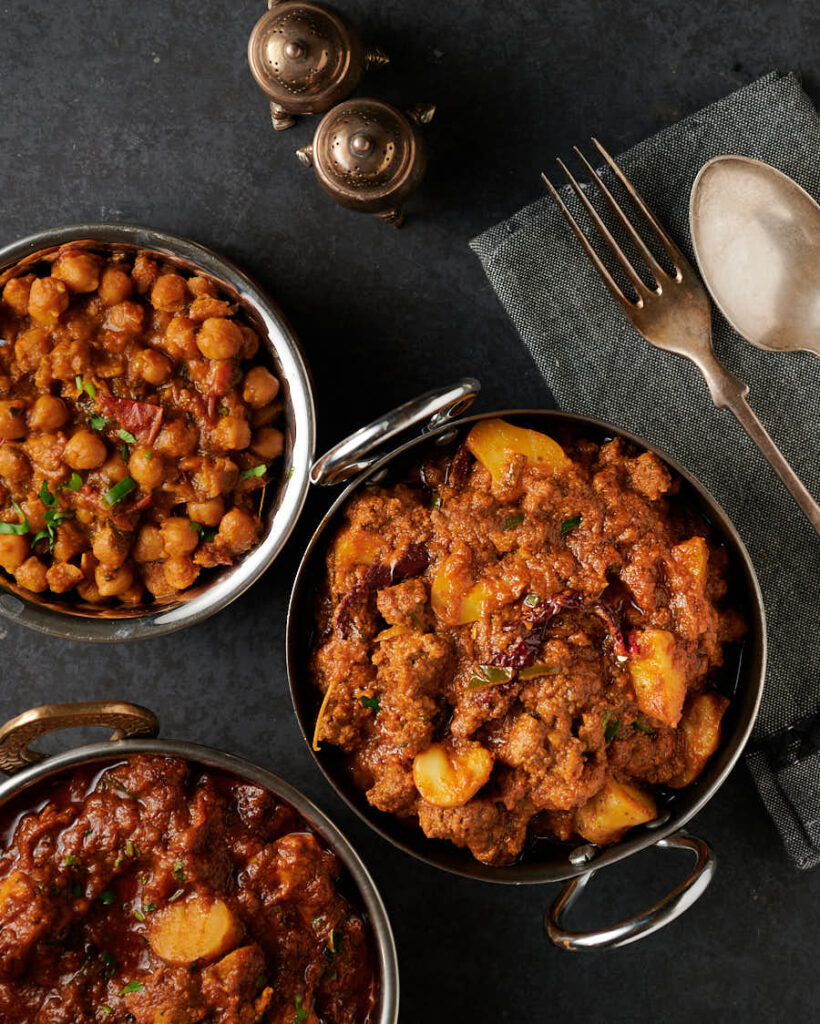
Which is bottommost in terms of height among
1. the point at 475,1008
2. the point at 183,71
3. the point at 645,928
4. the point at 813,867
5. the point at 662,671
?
the point at 813,867

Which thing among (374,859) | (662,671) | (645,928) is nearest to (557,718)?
(662,671)

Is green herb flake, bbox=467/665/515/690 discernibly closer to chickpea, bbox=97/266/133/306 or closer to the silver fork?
the silver fork

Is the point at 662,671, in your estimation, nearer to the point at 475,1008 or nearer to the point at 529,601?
the point at 529,601

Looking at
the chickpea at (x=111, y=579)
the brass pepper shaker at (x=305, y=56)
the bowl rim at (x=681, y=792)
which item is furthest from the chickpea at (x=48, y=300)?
the bowl rim at (x=681, y=792)

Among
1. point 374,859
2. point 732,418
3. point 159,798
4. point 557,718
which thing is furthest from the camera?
point 374,859

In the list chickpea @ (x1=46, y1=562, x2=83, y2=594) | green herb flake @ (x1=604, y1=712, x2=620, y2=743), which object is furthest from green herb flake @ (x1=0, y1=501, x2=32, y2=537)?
green herb flake @ (x1=604, y1=712, x2=620, y2=743)

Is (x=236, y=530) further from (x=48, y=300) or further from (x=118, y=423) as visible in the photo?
(x=48, y=300)
